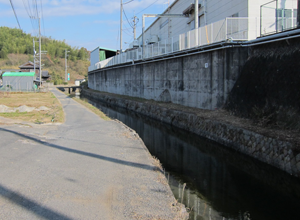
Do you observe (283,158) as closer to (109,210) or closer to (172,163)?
(172,163)

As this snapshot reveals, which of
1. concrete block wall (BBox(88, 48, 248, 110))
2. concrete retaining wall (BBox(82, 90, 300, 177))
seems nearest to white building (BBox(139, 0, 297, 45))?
concrete block wall (BBox(88, 48, 248, 110))

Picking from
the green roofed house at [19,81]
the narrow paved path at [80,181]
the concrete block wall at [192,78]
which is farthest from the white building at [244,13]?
the green roofed house at [19,81]

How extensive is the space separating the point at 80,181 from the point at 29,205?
1363mm

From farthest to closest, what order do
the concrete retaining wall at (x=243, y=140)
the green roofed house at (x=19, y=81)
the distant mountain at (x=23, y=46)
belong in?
the distant mountain at (x=23, y=46)
the green roofed house at (x=19, y=81)
the concrete retaining wall at (x=243, y=140)

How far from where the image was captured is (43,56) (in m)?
113

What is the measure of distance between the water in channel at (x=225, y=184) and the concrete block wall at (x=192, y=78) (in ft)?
13.8

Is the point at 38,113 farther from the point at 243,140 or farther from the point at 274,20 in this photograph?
the point at 274,20

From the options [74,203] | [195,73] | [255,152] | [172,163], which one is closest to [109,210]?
[74,203]

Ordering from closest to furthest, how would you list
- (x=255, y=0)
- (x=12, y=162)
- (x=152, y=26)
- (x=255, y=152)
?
1. (x=12, y=162)
2. (x=255, y=152)
3. (x=255, y=0)
4. (x=152, y=26)

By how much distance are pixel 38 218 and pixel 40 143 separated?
5.74 metres

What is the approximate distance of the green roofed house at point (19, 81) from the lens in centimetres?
4506

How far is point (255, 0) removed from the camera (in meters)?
17.1

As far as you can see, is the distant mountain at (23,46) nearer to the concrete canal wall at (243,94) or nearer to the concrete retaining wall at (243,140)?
the concrete canal wall at (243,94)

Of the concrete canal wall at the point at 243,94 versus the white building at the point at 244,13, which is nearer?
the concrete canal wall at the point at 243,94
